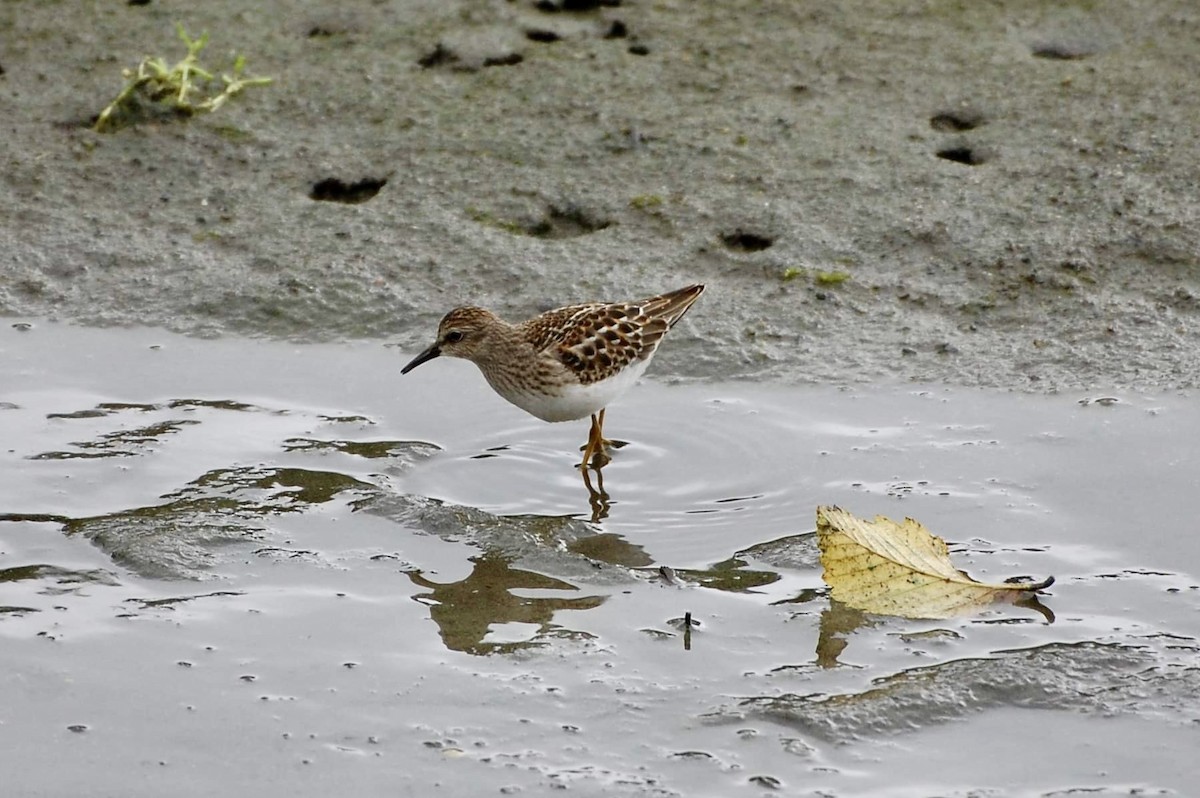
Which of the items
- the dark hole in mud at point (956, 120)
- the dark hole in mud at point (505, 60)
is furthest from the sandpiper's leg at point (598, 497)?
the dark hole in mud at point (505, 60)

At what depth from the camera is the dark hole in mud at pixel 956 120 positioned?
9.13m

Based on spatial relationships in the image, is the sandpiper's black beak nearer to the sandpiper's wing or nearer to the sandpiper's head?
the sandpiper's head

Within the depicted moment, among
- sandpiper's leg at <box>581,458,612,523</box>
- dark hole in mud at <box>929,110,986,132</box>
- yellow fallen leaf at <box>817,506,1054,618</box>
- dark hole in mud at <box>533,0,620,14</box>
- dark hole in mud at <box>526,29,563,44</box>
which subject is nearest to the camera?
yellow fallen leaf at <box>817,506,1054,618</box>

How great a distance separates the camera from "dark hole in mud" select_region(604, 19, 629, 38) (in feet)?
32.6

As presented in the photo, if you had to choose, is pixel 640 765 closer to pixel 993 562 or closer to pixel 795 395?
pixel 993 562

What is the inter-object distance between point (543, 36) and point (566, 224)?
1.80m

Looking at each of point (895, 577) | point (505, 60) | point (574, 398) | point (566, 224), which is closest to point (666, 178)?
point (566, 224)

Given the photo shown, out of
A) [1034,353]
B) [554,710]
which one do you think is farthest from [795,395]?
[554,710]

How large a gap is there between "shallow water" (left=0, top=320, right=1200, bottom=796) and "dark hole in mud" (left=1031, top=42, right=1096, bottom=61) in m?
3.19

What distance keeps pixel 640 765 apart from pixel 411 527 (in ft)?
5.87

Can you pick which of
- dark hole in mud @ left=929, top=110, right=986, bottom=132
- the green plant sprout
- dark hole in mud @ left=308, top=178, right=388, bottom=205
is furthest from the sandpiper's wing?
the green plant sprout

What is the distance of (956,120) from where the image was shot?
9180 millimetres

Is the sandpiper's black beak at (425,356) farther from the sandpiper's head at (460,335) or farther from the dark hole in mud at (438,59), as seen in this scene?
the dark hole in mud at (438,59)

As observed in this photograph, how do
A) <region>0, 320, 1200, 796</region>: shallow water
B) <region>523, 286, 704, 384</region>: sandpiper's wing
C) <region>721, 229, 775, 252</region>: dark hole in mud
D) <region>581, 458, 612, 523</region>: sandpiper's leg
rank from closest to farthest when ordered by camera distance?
1. <region>0, 320, 1200, 796</region>: shallow water
2. <region>581, 458, 612, 523</region>: sandpiper's leg
3. <region>523, 286, 704, 384</region>: sandpiper's wing
4. <region>721, 229, 775, 252</region>: dark hole in mud
